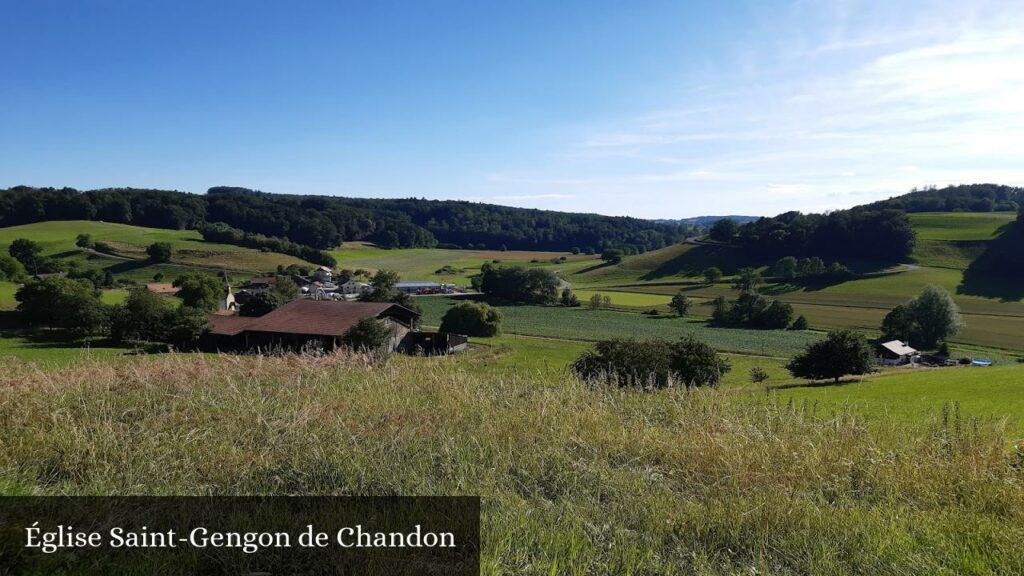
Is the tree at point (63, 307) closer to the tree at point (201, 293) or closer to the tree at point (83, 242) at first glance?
the tree at point (201, 293)

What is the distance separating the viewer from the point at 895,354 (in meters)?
50.5

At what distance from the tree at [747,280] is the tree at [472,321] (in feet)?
159

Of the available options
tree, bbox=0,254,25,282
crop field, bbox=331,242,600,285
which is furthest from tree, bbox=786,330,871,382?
tree, bbox=0,254,25,282

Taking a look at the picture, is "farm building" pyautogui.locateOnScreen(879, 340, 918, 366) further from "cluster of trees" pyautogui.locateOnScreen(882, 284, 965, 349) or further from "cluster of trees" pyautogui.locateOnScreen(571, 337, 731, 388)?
"cluster of trees" pyautogui.locateOnScreen(571, 337, 731, 388)

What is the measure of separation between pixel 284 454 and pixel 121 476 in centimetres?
123

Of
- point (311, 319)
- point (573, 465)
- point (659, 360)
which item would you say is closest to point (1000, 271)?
point (659, 360)

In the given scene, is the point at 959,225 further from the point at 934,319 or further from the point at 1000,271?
the point at 934,319

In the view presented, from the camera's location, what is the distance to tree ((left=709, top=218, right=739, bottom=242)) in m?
124

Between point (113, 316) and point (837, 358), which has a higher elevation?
point (837, 358)

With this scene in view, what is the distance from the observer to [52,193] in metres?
134

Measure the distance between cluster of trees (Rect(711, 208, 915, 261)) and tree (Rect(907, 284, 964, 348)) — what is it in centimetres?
4772

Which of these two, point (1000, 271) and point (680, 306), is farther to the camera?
point (1000, 271)

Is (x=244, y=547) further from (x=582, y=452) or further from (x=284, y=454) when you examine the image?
(x=582, y=452)

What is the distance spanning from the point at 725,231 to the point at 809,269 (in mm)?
31587
